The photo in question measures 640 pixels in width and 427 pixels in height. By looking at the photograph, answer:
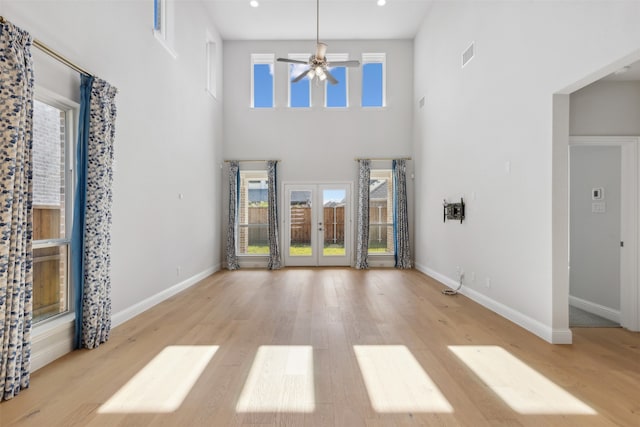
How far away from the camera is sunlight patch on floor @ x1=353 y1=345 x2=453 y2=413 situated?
210 centimetres

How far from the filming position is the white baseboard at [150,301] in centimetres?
363

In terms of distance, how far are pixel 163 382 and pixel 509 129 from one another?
4235mm

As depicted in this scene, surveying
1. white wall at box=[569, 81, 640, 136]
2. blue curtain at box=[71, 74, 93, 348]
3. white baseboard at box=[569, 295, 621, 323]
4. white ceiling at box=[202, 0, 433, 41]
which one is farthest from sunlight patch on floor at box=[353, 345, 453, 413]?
white ceiling at box=[202, 0, 433, 41]

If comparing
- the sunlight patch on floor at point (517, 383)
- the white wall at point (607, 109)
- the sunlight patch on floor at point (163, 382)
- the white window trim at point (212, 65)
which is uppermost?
the white window trim at point (212, 65)

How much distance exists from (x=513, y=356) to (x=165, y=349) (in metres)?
3.06

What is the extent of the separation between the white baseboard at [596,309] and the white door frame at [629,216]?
180 mm

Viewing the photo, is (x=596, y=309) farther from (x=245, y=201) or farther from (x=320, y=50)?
(x=245, y=201)

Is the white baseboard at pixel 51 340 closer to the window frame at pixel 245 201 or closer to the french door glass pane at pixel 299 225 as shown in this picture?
the window frame at pixel 245 201

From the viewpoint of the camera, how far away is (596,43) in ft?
8.55

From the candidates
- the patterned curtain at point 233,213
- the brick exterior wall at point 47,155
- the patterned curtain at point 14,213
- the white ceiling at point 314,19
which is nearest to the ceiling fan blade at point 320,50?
the white ceiling at point 314,19

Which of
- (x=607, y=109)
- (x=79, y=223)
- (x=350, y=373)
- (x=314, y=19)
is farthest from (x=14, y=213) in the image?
(x=314, y=19)

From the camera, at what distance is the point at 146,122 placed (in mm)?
4254

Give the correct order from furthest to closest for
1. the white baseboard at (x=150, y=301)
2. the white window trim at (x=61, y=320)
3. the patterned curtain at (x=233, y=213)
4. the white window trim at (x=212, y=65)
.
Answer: the patterned curtain at (x=233, y=213), the white window trim at (x=212, y=65), the white baseboard at (x=150, y=301), the white window trim at (x=61, y=320)

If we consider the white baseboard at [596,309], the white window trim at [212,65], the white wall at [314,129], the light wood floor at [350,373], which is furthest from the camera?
the white wall at [314,129]
